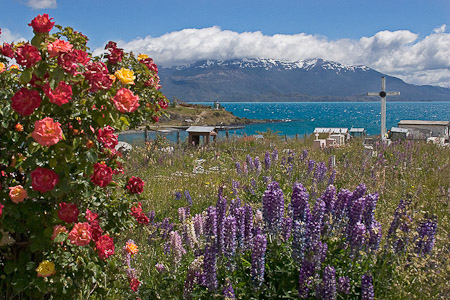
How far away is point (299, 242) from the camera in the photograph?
2859mm

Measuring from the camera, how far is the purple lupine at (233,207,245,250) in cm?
308

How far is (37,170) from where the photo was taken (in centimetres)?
229

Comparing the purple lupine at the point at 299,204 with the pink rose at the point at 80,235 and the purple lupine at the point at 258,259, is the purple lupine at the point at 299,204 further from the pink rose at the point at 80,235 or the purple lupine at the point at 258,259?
the pink rose at the point at 80,235

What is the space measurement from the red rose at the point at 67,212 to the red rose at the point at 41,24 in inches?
41.3

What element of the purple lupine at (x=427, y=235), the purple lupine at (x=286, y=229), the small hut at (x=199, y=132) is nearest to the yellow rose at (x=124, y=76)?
the purple lupine at (x=286, y=229)

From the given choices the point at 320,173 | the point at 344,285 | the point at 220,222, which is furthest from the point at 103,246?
the point at 320,173

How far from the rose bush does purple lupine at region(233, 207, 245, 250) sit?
37.9 inches

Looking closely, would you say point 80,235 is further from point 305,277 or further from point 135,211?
point 305,277

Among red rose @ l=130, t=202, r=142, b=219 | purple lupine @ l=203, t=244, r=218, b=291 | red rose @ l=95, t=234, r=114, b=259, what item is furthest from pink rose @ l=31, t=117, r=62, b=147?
purple lupine @ l=203, t=244, r=218, b=291

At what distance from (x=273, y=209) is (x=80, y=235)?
1398 millimetres

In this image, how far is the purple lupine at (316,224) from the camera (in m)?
2.78

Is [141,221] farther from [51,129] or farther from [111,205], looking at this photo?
[51,129]

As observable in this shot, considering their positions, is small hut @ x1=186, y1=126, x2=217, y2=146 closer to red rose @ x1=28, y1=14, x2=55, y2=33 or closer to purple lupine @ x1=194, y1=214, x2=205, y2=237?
purple lupine @ x1=194, y1=214, x2=205, y2=237

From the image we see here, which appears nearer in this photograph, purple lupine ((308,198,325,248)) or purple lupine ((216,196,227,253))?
purple lupine ((308,198,325,248))
